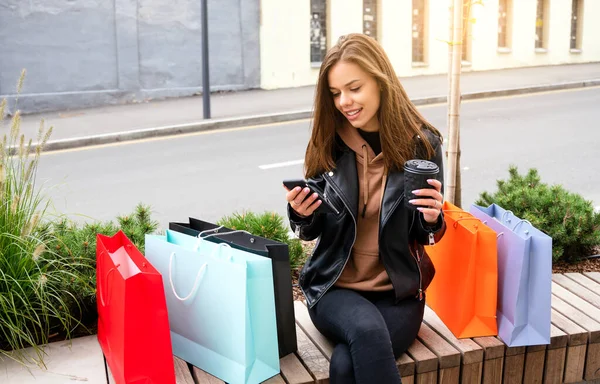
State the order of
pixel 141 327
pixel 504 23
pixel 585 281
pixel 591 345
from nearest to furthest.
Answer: pixel 141 327 < pixel 591 345 < pixel 585 281 < pixel 504 23

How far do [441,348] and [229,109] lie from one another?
36.0 ft

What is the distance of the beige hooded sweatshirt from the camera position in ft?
9.96

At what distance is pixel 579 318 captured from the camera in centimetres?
340

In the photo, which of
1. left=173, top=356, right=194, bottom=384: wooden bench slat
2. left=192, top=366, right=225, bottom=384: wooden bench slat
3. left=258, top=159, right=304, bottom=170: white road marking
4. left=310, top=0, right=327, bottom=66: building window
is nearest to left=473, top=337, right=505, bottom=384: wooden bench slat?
left=192, top=366, right=225, bottom=384: wooden bench slat

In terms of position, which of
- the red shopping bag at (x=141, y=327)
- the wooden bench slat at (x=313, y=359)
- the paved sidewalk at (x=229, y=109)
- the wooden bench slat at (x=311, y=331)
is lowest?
the wooden bench slat at (x=313, y=359)

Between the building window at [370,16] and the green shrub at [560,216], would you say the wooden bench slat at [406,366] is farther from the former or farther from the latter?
the building window at [370,16]

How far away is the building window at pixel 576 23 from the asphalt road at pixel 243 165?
11.3 m

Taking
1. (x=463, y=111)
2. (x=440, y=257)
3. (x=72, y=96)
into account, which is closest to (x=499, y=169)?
(x=463, y=111)

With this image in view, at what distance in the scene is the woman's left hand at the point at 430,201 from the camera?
2709 millimetres

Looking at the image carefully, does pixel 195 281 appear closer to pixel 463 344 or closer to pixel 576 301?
pixel 463 344

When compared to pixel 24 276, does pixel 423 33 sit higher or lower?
higher

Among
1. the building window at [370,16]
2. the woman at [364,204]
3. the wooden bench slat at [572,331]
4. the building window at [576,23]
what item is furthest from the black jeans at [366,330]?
the building window at [576,23]

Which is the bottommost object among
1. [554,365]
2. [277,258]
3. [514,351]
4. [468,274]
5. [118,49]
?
[554,365]

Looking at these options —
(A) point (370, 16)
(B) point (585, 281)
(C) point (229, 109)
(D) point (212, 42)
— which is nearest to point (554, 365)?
(B) point (585, 281)
